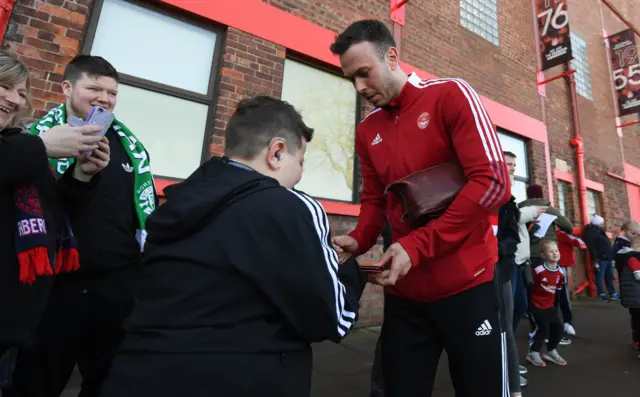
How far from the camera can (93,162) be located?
1.60m

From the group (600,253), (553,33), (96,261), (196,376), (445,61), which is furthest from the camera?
(600,253)

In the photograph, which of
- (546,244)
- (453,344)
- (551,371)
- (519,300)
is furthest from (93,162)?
(546,244)

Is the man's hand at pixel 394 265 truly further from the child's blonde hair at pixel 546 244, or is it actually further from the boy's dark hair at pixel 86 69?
the child's blonde hair at pixel 546 244

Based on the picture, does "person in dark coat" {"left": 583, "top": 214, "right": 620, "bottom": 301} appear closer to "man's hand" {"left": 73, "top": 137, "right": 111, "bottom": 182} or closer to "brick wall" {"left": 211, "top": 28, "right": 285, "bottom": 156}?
"brick wall" {"left": 211, "top": 28, "right": 285, "bottom": 156}

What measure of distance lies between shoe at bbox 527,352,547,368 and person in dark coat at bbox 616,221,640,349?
1618 mm

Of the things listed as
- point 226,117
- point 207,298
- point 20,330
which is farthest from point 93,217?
point 226,117

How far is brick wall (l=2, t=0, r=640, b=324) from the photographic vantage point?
3.29m

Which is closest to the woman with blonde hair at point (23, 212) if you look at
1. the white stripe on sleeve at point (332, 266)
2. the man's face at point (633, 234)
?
the white stripe on sleeve at point (332, 266)

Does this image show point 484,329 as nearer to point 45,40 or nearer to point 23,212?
point 23,212

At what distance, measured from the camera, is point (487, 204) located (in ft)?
4.33

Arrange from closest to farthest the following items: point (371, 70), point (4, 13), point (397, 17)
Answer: point (371, 70)
point (4, 13)
point (397, 17)

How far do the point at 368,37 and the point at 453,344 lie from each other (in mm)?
1369

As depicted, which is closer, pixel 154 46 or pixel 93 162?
pixel 93 162

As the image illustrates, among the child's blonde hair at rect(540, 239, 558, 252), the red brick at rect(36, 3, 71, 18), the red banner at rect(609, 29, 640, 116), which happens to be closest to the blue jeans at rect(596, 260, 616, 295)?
the red banner at rect(609, 29, 640, 116)
